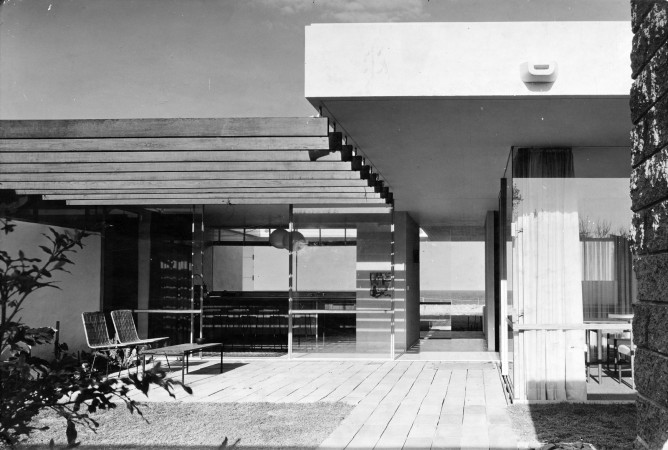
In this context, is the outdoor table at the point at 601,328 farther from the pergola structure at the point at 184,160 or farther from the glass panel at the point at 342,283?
the glass panel at the point at 342,283

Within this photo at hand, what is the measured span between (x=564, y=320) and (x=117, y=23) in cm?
494

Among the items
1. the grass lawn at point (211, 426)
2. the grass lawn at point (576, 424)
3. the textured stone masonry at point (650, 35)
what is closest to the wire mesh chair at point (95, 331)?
the grass lawn at point (211, 426)

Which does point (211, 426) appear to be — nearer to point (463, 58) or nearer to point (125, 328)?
point (463, 58)

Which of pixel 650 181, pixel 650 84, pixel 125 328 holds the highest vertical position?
pixel 650 84

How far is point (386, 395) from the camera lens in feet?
25.6

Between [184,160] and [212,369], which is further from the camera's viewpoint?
[212,369]

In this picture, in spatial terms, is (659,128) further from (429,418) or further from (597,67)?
(429,418)

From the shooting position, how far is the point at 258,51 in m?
5.42

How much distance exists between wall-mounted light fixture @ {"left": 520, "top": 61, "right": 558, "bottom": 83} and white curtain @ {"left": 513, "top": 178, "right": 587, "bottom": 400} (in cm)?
Result: 221

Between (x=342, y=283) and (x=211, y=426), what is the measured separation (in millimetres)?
6226

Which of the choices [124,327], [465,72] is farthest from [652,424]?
[124,327]

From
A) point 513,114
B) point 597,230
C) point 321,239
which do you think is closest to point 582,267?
point 597,230

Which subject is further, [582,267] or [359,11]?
[582,267]

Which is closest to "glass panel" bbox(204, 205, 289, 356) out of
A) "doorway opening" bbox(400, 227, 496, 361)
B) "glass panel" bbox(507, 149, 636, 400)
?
"doorway opening" bbox(400, 227, 496, 361)
